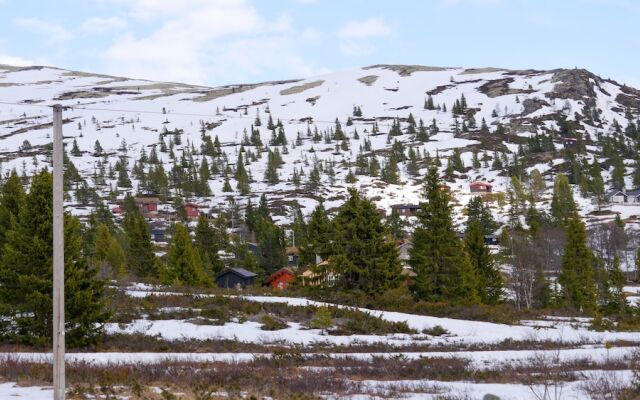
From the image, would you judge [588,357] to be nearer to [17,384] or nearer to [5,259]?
[17,384]

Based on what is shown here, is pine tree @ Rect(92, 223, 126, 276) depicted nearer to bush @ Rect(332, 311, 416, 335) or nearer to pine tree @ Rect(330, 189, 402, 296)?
pine tree @ Rect(330, 189, 402, 296)

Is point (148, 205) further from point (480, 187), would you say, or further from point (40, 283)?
point (40, 283)

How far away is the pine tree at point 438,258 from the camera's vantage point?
1394 inches

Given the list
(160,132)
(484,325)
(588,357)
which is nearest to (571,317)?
(484,325)

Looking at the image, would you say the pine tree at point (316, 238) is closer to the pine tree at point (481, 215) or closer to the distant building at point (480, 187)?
the pine tree at point (481, 215)

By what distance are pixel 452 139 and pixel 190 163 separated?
2784 inches

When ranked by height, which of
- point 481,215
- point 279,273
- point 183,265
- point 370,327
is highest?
point 481,215

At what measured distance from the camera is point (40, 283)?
1777 cm

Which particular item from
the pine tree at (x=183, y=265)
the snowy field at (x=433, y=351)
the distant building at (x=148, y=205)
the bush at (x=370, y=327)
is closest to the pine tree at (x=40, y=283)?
the snowy field at (x=433, y=351)

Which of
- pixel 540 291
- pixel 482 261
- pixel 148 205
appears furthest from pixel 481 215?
pixel 148 205

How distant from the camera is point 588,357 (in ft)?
51.3

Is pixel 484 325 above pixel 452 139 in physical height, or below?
below

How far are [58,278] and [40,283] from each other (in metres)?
11.6

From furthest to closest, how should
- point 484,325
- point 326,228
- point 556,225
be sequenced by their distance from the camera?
point 556,225
point 326,228
point 484,325
